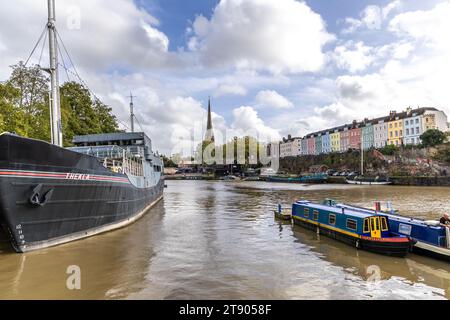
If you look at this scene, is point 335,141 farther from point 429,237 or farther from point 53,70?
point 53,70

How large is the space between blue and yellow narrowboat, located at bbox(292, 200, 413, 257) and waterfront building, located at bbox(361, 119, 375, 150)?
10489cm

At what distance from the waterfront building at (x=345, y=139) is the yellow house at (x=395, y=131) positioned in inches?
819

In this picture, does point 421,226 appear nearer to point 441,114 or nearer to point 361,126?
point 441,114

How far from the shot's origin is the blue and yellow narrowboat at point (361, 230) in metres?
15.0

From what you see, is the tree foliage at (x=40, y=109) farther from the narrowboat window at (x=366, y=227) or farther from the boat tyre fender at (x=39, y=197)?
the narrowboat window at (x=366, y=227)

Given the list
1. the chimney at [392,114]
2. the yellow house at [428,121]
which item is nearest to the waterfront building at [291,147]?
the chimney at [392,114]

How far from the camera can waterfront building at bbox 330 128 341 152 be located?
5276 inches

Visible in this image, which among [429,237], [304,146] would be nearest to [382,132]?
[304,146]

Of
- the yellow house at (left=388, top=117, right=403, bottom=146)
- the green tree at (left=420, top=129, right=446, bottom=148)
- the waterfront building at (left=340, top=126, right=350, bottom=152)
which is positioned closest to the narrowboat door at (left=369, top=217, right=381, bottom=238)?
the green tree at (left=420, top=129, right=446, bottom=148)

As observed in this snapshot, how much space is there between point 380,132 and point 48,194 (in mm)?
115667

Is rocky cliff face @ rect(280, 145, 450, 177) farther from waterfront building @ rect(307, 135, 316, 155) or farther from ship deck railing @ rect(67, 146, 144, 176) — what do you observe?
ship deck railing @ rect(67, 146, 144, 176)

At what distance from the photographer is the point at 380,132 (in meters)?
113
